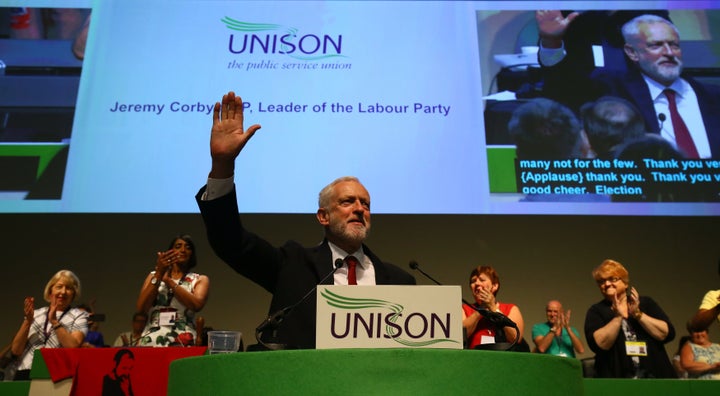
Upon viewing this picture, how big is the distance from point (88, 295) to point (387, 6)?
9.11 feet

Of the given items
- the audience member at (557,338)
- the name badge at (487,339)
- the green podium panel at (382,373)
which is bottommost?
the green podium panel at (382,373)

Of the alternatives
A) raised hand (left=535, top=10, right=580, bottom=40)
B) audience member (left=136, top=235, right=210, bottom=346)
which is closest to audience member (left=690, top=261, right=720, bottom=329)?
raised hand (left=535, top=10, right=580, bottom=40)

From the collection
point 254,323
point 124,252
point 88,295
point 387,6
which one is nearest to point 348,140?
point 387,6

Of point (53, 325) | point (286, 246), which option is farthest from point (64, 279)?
point (286, 246)

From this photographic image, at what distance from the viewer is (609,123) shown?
14.2 feet

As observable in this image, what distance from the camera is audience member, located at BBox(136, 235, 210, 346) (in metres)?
3.35

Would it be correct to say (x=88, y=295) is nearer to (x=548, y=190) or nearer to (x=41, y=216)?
(x=41, y=216)

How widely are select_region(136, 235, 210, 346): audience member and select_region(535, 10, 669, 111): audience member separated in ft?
8.18

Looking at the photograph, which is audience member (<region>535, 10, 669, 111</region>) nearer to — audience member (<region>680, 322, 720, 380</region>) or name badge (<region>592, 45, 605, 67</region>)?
name badge (<region>592, 45, 605, 67</region>)

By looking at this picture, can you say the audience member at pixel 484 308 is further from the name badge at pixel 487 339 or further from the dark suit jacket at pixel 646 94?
the dark suit jacket at pixel 646 94

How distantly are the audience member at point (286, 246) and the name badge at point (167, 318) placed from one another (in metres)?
1.19

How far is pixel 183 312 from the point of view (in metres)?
3.48

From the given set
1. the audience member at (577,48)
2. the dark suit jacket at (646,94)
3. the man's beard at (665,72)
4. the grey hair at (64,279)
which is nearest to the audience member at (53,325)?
the grey hair at (64,279)

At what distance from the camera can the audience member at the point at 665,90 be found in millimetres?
4250
